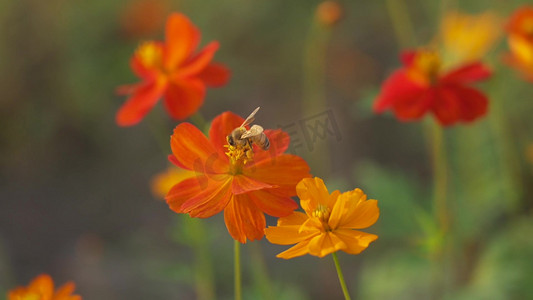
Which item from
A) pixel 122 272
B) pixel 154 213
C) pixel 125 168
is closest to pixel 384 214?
pixel 122 272

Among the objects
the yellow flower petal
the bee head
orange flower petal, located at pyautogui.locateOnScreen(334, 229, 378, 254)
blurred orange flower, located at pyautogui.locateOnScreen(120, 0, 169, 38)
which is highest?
blurred orange flower, located at pyautogui.locateOnScreen(120, 0, 169, 38)

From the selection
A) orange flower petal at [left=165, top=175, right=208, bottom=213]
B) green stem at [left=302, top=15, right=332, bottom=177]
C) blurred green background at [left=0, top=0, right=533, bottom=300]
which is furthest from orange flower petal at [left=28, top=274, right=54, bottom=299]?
green stem at [left=302, top=15, right=332, bottom=177]

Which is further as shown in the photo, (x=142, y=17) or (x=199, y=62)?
(x=142, y=17)

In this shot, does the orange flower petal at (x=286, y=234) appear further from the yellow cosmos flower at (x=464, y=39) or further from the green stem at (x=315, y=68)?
the green stem at (x=315, y=68)

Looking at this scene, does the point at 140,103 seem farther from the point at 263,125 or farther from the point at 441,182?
the point at 263,125

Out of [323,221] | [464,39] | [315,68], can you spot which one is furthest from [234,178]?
[315,68]

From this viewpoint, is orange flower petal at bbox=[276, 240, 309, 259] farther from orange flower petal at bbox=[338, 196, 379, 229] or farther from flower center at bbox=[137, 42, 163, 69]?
flower center at bbox=[137, 42, 163, 69]
